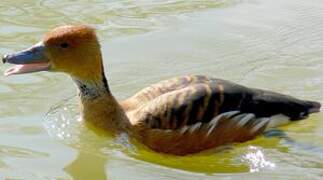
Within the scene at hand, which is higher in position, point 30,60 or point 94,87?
point 30,60

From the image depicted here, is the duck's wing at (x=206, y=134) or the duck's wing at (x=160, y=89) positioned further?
the duck's wing at (x=160, y=89)

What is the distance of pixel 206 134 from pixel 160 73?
6.05 feet

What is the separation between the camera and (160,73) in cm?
1000

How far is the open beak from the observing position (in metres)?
8.12

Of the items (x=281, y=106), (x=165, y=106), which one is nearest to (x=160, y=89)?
(x=165, y=106)

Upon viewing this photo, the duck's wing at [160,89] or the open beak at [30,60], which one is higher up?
the open beak at [30,60]

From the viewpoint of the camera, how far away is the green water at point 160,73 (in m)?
8.09

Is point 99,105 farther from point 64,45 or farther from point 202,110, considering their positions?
point 202,110

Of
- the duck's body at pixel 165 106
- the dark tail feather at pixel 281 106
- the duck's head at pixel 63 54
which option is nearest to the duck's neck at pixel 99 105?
the duck's body at pixel 165 106

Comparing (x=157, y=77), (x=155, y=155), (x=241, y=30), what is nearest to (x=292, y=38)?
(x=241, y=30)

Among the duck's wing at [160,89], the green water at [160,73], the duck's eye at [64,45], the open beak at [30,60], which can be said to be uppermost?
the duck's eye at [64,45]

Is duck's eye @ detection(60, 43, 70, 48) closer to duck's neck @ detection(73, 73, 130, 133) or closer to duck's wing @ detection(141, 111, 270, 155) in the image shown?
duck's neck @ detection(73, 73, 130, 133)

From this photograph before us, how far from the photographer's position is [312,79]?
974cm

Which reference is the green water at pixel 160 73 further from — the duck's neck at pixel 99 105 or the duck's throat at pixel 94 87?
the duck's throat at pixel 94 87
